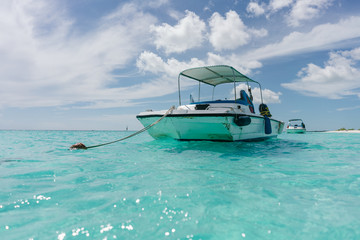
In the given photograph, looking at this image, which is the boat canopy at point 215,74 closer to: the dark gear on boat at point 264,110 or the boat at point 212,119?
the boat at point 212,119

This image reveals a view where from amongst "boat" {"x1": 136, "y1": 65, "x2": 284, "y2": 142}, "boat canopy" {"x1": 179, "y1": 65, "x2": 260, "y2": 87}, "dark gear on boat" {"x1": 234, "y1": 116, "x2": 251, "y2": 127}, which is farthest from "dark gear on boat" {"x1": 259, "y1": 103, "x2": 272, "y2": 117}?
"dark gear on boat" {"x1": 234, "y1": 116, "x2": 251, "y2": 127}

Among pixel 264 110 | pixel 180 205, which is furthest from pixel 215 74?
pixel 180 205

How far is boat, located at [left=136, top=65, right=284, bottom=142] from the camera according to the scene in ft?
23.6

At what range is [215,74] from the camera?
31.7ft

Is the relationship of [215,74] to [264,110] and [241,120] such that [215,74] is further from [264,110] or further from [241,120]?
[264,110]

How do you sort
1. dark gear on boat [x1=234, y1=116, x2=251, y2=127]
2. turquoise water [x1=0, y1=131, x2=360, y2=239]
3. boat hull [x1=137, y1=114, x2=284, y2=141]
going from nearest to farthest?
turquoise water [x1=0, y1=131, x2=360, y2=239], boat hull [x1=137, y1=114, x2=284, y2=141], dark gear on boat [x1=234, y1=116, x2=251, y2=127]

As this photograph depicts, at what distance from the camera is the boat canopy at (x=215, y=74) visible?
8685mm

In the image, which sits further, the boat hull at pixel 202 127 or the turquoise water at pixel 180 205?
the boat hull at pixel 202 127

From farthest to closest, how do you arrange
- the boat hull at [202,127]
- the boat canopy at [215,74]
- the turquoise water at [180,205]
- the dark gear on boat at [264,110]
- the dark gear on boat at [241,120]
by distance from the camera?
1. the dark gear on boat at [264,110]
2. the boat canopy at [215,74]
3. the dark gear on boat at [241,120]
4. the boat hull at [202,127]
5. the turquoise water at [180,205]

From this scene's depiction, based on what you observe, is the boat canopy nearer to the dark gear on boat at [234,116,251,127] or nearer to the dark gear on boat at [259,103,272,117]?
the dark gear on boat at [234,116,251,127]

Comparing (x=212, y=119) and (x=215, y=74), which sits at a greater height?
(x=215, y=74)

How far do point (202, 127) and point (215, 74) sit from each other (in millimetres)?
3224

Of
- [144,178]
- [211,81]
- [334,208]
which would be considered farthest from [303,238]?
[211,81]

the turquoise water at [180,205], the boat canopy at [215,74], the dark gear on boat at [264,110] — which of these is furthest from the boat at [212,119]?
the turquoise water at [180,205]
